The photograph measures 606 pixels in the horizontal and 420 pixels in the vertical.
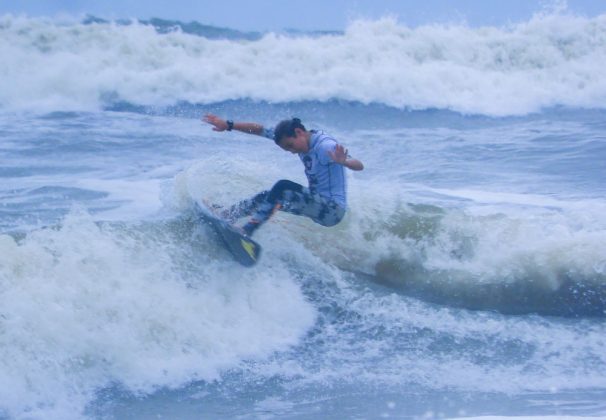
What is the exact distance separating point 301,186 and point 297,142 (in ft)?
1.92

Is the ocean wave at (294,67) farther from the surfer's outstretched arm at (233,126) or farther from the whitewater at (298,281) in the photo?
the surfer's outstretched arm at (233,126)

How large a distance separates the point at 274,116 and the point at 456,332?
12.4 m

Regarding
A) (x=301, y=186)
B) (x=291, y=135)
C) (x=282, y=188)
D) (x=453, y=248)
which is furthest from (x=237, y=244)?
(x=453, y=248)

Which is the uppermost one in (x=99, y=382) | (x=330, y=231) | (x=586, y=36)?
(x=586, y=36)

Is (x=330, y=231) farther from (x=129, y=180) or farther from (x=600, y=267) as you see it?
(x=129, y=180)

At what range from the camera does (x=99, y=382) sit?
536 cm

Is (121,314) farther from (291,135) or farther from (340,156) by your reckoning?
(340,156)

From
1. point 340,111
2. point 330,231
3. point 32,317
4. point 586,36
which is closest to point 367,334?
point 330,231

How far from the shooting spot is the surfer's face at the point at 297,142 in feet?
21.3

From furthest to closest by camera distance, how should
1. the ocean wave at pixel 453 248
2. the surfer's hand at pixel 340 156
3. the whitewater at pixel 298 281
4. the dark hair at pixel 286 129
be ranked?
1. the ocean wave at pixel 453 248
2. the dark hair at pixel 286 129
3. the surfer's hand at pixel 340 156
4. the whitewater at pixel 298 281

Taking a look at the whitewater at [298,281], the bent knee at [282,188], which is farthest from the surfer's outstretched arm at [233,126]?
the whitewater at [298,281]

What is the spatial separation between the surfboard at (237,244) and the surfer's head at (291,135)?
3.04 feet

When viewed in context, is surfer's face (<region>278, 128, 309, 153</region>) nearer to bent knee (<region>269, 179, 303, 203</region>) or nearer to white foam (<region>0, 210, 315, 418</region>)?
bent knee (<region>269, 179, 303, 203</region>)

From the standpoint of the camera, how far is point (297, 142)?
654 cm
